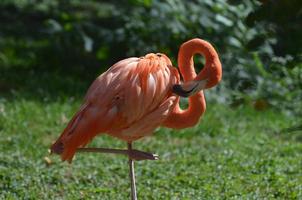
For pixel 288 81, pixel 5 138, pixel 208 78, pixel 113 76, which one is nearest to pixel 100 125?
pixel 113 76

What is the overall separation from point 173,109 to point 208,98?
3.66 m

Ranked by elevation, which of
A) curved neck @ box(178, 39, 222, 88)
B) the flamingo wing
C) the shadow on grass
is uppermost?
the shadow on grass

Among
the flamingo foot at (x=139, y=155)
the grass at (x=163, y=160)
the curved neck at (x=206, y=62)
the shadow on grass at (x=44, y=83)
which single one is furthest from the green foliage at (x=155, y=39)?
the flamingo foot at (x=139, y=155)

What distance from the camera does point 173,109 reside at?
161 inches

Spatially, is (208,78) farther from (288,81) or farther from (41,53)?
(41,53)

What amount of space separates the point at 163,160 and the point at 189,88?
77.9 inches

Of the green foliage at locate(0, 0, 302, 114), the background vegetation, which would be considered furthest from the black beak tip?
the green foliage at locate(0, 0, 302, 114)

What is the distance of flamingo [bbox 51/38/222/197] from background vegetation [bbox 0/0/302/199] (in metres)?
0.28

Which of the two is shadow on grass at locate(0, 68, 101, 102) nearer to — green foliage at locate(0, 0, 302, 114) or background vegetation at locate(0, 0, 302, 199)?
background vegetation at locate(0, 0, 302, 199)

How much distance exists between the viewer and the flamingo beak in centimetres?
391

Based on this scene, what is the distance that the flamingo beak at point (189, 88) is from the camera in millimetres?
3906

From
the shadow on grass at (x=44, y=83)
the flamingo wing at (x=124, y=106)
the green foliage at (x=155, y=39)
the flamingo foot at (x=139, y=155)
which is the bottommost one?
the flamingo foot at (x=139, y=155)

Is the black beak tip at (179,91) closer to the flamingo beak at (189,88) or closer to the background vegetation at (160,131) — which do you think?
the flamingo beak at (189,88)

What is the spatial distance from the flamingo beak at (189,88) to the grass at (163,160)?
Result: 3.66 ft
